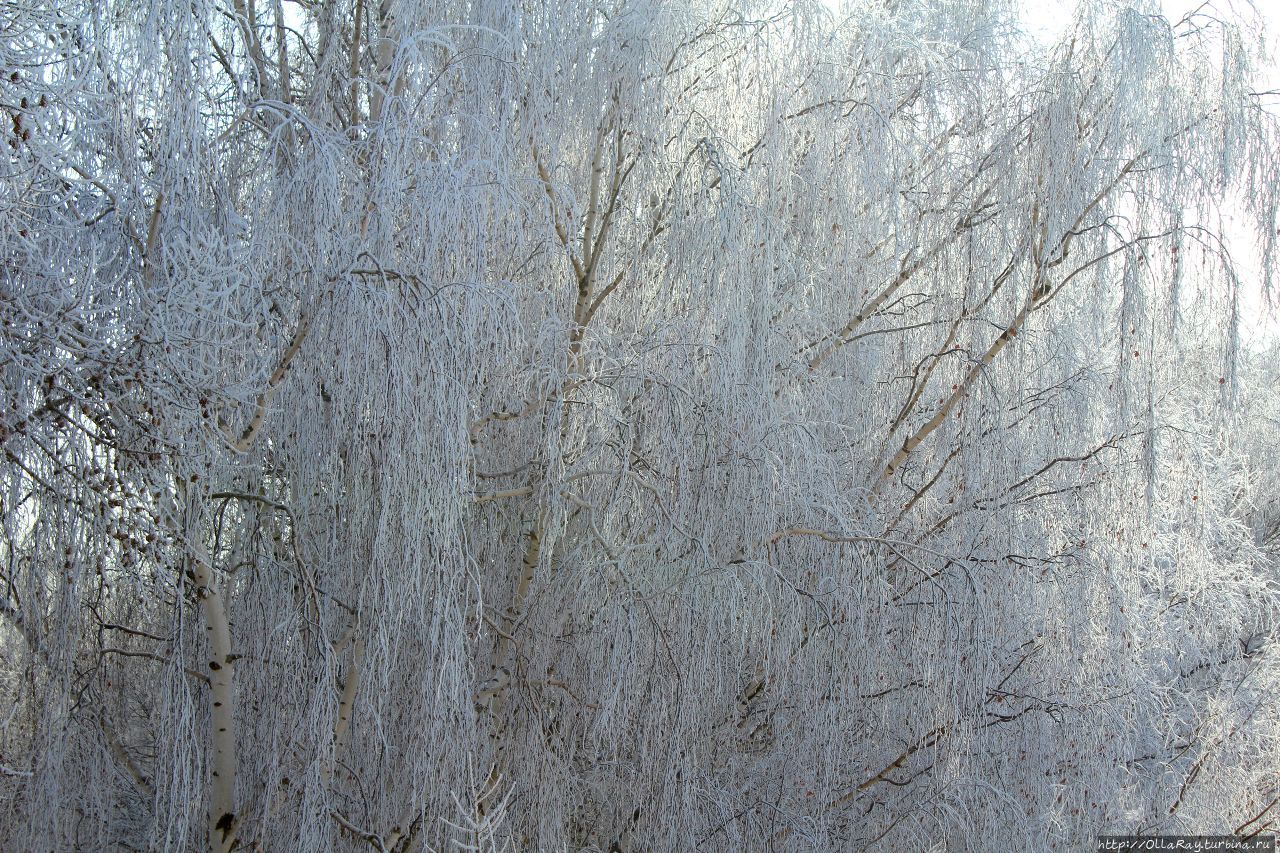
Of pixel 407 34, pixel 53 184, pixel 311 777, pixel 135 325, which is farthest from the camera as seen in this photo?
pixel 407 34

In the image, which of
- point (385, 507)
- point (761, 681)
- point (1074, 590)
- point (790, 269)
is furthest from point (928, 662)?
point (385, 507)

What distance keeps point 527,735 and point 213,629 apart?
101 centimetres

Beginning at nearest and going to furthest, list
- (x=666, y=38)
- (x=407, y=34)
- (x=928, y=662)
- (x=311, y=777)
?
(x=311, y=777) < (x=407, y=34) < (x=928, y=662) < (x=666, y=38)

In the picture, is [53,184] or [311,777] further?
[311,777]

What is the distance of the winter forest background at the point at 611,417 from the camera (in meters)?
2.91

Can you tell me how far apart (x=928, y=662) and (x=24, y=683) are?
246 centimetres

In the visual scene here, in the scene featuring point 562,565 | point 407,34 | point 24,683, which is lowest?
point 24,683

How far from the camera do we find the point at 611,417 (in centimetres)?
354

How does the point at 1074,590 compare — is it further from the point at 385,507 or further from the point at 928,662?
the point at 385,507

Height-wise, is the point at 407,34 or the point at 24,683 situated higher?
the point at 407,34

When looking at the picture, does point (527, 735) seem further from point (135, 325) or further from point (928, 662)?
point (135, 325)

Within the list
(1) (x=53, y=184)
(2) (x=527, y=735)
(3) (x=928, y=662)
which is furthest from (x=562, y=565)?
(1) (x=53, y=184)

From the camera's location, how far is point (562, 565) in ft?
12.5

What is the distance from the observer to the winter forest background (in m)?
2.91
